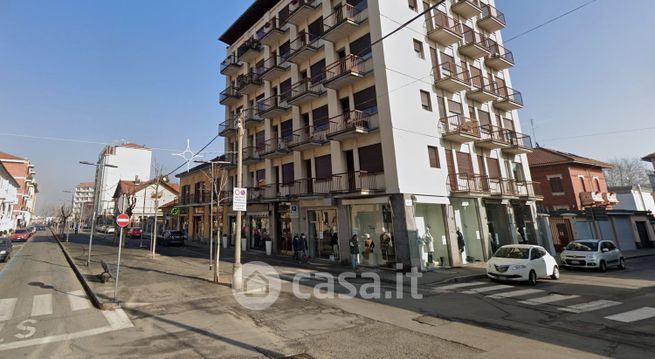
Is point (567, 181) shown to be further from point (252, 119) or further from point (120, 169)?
point (120, 169)

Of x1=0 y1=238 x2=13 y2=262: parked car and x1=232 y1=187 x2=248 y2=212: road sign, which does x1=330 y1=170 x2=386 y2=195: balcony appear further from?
x1=0 y1=238 x2=13 y2=262: parked car

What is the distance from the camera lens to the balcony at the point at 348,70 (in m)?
18.2

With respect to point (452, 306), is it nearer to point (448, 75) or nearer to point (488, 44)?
point (448, 75)

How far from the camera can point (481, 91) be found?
21.8 meters

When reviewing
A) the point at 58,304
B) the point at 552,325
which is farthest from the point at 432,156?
the point at 58,304

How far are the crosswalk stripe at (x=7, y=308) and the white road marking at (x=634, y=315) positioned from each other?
615 inches

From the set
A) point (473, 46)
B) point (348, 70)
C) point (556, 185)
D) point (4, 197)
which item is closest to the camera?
point (348, 70)

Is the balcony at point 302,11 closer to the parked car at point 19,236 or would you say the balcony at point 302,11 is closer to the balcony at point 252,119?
Result: the balcony at point 252,119

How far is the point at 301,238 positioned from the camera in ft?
64.5

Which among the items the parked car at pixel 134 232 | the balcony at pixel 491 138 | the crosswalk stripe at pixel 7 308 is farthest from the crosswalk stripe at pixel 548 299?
the parked car at pixel 134 232

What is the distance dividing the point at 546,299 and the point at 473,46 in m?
18.6

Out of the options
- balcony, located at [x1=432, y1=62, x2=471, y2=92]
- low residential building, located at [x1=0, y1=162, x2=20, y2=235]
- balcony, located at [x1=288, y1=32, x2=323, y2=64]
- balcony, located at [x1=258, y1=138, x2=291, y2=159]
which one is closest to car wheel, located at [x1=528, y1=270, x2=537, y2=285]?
balcony, located at [x1=432, y1=62, x2=471, y2=92]

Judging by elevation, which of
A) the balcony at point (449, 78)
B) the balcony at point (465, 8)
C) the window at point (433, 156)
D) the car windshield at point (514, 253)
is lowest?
the car windshield at point (514, 253)

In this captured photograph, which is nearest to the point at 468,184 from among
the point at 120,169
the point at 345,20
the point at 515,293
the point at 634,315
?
the point at 515,293
